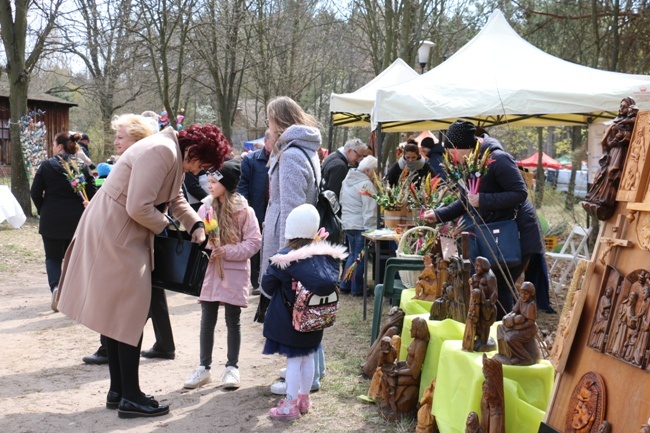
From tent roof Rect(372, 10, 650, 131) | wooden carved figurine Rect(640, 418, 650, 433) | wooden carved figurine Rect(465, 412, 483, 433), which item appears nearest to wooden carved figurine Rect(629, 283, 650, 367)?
wooden carved figurine Rect(640, 418, 650, 433)

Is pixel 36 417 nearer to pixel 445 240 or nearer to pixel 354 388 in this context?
pixel 354 388

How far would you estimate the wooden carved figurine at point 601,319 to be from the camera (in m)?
2.79

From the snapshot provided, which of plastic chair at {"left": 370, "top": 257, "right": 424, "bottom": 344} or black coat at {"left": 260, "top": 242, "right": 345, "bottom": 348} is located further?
plastic chair at {"left": 370, "top": 257, "right": 424, "bottom": 344}

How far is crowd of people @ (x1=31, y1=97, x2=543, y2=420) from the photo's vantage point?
420cm

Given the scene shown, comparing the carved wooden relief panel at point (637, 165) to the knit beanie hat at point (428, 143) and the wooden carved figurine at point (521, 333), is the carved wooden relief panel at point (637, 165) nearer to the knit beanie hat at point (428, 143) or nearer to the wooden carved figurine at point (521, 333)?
the wooden carved figurine at point (521, 333)

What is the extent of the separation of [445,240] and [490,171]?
2.10ft

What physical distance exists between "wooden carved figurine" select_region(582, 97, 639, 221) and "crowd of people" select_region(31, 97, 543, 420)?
136 cm

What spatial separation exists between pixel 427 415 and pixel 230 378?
5.27 ft

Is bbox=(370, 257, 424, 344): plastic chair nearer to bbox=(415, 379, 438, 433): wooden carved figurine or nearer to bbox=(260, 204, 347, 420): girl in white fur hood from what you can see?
bbox=(260, 204, 347, 420): girl in white fur hood

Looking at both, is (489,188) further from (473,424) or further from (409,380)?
(473,424)

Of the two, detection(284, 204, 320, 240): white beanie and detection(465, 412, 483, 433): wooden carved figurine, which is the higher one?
detection(284, 204, 320, 240): white beanie

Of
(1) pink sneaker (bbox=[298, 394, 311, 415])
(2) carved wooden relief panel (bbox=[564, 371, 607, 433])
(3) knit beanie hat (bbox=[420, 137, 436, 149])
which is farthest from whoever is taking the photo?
(3) knit beanie hat (bbox=[420, 137, 436, 149])

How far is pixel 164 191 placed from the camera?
4.30 m

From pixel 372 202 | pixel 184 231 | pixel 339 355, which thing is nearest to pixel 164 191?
pixel 184 231
